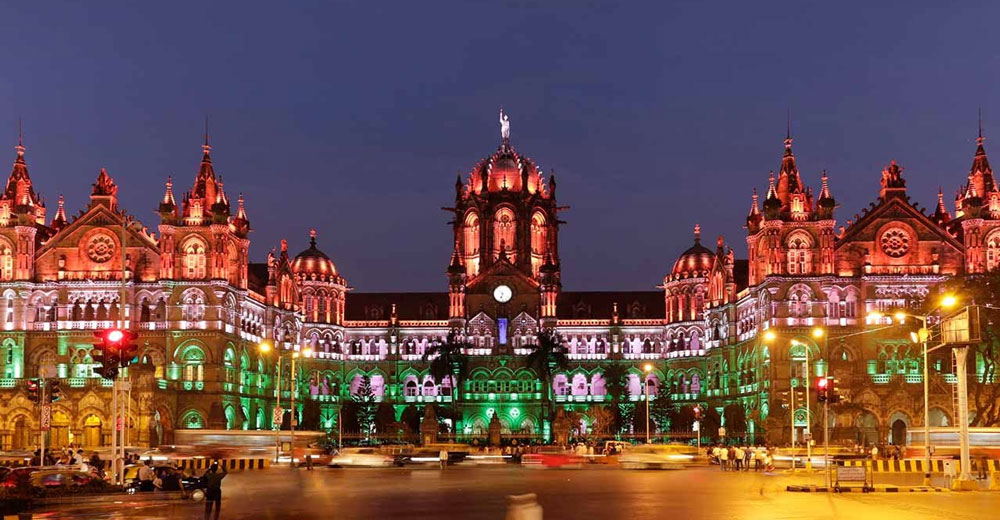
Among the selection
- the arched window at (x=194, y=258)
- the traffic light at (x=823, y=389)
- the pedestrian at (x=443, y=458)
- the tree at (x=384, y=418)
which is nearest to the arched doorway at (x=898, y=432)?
the tree at (x=384, y=418)

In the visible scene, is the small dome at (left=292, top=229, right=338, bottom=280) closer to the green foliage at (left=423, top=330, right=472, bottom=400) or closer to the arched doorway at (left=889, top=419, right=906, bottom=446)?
the green foliage at (left=423, top=330, right=472, bottom=400)

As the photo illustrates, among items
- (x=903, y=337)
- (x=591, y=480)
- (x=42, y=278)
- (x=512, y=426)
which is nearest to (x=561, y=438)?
(x=512, y=426)

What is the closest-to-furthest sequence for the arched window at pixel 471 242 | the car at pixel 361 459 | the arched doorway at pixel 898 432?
1. the car at pixel 361 459
2. the arched doorway at pixel 898 432
3. the arched window at pixel 471 242

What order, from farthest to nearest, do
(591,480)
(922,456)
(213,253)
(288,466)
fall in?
(213,253)
(288,466)
(922,456)
(591,480)

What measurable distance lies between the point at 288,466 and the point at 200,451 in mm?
9029

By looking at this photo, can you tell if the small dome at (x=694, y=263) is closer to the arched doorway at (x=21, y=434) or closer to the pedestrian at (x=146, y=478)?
the arched doorway at (x=21, y=434)

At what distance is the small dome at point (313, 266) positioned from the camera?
14825cm

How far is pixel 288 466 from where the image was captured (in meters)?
78.6

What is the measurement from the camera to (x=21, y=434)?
357ft

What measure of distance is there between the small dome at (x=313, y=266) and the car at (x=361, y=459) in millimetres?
70860

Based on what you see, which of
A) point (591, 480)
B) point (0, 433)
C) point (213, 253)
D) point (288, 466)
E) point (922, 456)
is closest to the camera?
point (591, 480)

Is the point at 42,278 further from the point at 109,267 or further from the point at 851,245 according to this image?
the point at 851,245

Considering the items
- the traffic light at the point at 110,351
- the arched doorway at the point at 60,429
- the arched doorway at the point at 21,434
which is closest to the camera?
the traffic light at the point at 110,351

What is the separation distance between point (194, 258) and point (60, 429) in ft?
63.0
